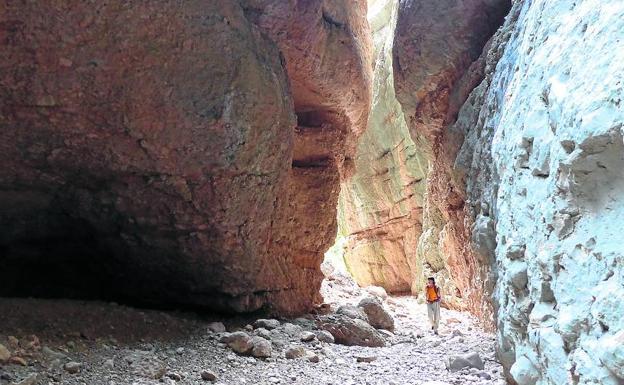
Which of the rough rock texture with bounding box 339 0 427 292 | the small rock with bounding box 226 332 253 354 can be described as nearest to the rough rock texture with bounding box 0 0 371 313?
the small rock with bounding box 226 332 253 354

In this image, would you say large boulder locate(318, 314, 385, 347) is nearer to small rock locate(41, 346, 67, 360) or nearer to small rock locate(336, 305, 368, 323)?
small rock locate(336, 305, 368, 323)

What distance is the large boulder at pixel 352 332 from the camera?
7996 millimetres

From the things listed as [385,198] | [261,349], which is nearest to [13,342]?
[261,349]

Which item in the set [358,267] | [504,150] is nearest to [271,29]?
[504,150]

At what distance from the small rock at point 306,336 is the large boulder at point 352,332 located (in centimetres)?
70

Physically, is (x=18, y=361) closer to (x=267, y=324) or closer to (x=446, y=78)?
(x=267, y=324)

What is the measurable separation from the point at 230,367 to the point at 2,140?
4.23 m

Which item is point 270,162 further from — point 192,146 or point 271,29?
point 271,29

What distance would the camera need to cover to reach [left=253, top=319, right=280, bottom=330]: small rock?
303 inches

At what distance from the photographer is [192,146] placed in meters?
7.05

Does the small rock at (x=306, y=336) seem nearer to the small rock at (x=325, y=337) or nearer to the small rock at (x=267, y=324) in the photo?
the small rock at (x=325, y=337)

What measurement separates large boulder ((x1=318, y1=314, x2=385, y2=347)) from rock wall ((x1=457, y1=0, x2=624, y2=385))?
344 centimetres

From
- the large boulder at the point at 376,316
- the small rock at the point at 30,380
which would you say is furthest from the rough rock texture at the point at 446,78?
the small rock at the point at 30,380

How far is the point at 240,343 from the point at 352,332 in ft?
7.65
